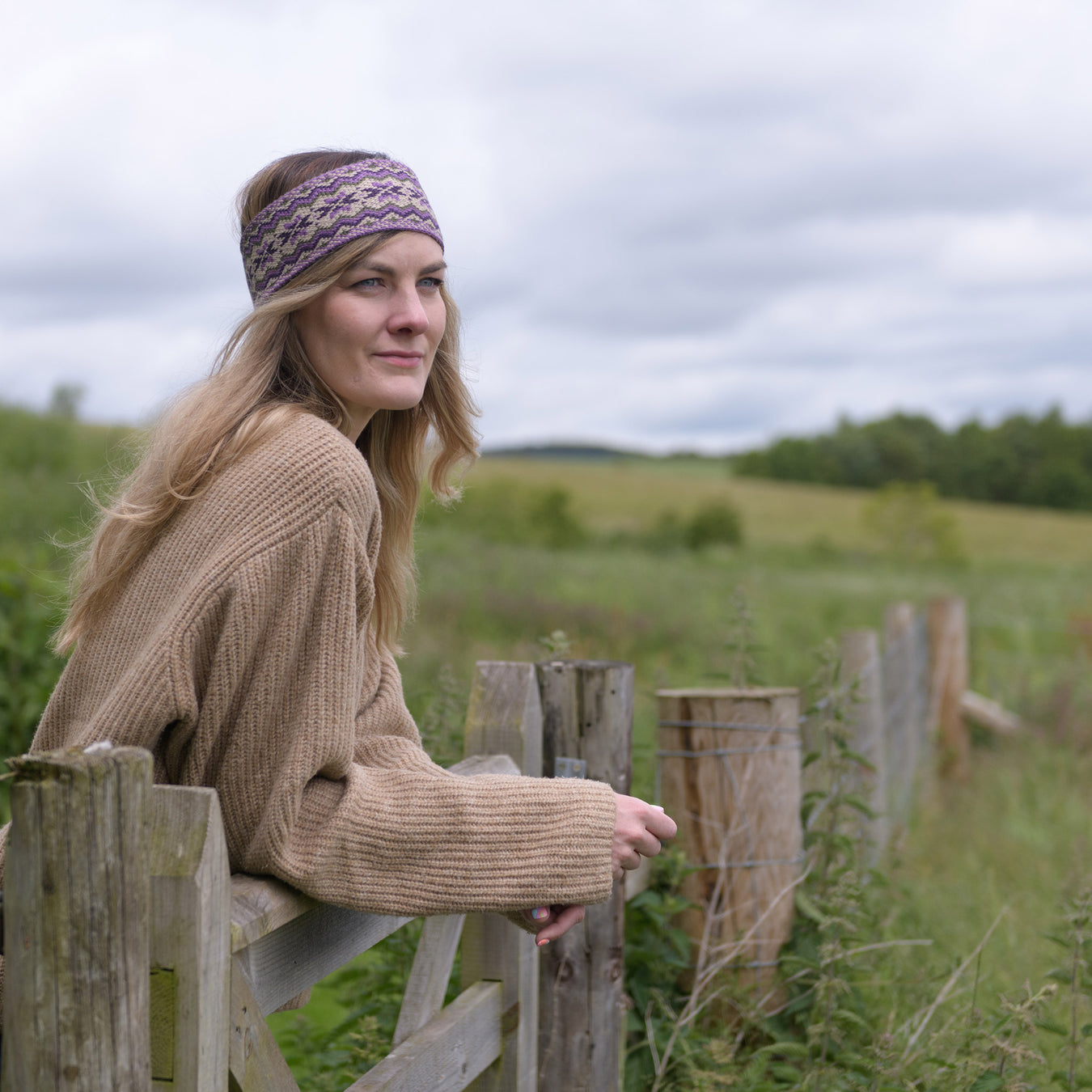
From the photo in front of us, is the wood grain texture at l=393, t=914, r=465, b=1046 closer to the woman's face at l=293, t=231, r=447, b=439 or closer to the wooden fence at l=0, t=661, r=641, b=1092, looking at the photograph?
the wooden fence at l=0, t=661, r=641, b=1092

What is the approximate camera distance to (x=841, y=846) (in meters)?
3.21

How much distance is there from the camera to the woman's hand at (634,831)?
68.7 inches

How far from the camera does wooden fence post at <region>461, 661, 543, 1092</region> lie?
7.89 ft

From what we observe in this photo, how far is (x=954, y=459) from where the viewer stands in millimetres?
64125

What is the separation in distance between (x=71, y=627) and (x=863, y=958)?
249cm

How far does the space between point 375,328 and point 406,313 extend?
6 cm

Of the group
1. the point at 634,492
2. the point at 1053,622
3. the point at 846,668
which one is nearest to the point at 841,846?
the point at 846,668

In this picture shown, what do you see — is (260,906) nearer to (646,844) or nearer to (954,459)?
(646,844)

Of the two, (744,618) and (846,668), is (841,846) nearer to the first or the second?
(744,618)

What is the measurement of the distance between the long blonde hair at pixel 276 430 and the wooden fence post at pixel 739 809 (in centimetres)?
110

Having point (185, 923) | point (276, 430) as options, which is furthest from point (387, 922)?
point (276, 430)

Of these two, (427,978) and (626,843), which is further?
(427,978)

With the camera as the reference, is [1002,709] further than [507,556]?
No

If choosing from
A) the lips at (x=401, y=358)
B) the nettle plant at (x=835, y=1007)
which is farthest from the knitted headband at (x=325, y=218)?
the nettle plant at (x=835, y=1007)
